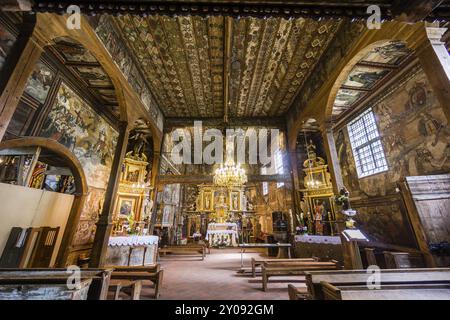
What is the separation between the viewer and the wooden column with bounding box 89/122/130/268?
548 cm

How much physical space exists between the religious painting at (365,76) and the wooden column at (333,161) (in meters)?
2.01

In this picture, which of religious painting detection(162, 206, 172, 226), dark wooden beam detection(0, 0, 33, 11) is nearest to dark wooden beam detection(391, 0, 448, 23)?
dark wooden beam detection(0, 0, 33, 11)

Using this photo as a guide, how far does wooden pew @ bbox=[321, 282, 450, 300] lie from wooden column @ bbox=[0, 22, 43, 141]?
4496mm

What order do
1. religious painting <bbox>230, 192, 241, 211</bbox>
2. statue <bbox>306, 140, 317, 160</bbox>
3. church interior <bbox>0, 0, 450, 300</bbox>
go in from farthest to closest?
1. religious painting <bbox>230, 192, 241, 211</bbox>
2. statue <bbox>306, 140, 317, 160</bbox>
3. church interior <bbox>0, 0, 450, 300</bbox>

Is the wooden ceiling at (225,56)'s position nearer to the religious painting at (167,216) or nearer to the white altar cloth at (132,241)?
the white altar cloth at (132,241)

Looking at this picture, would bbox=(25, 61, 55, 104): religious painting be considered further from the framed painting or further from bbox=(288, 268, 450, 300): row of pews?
bbox=(288, 268, 450, 300): row of pews

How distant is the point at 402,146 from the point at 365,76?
2749 millimetres

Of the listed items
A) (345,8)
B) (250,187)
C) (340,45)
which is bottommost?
(345,8)

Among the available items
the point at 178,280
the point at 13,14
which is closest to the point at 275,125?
the point at 178,280

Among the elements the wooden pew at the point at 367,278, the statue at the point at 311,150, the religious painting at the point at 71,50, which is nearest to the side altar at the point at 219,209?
the statue at the point at 311,150
